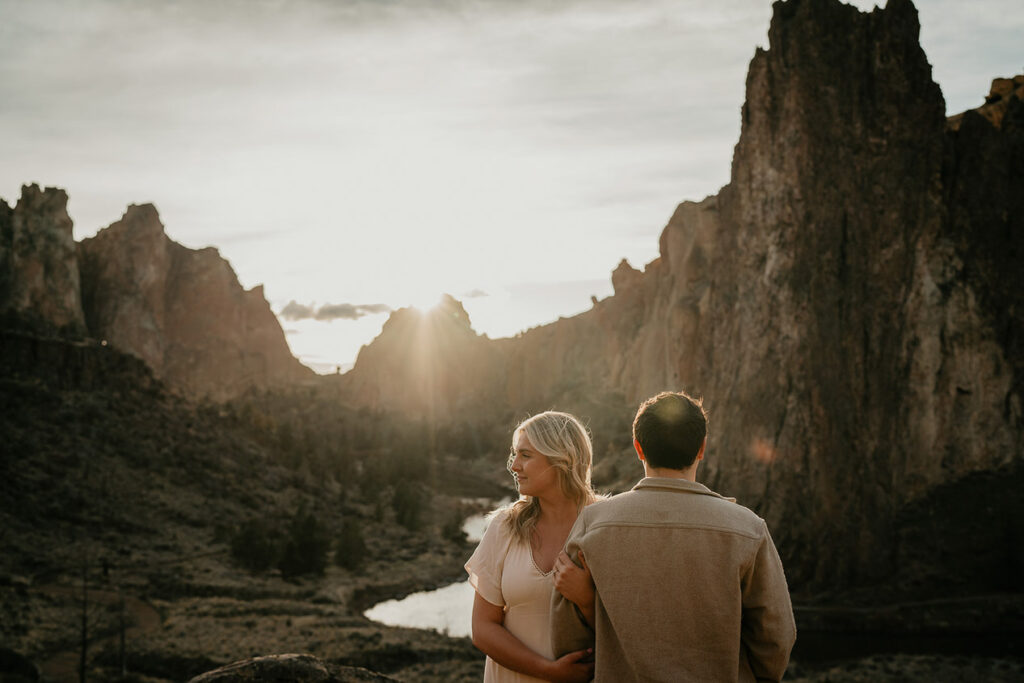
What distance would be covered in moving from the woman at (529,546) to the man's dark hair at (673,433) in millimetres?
720

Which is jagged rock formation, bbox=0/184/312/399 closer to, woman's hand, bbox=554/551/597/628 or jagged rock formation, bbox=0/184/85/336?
jagged rock formation, bbox=0/184/85/336

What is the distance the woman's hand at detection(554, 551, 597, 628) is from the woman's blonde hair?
66 centimetres

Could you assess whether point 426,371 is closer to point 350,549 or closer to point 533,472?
point 350,549

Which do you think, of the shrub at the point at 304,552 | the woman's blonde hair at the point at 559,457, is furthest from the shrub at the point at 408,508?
the woman's blonde hair at the point at 559,457

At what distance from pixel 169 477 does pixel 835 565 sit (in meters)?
34.4

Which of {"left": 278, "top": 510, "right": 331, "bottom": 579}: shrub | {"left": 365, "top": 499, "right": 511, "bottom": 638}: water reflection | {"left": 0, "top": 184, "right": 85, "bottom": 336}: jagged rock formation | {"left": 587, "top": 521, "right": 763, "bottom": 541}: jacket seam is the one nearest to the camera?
A: {"left": 587, "top": 521, "right": 763, "bottom": 541}: jacket seam

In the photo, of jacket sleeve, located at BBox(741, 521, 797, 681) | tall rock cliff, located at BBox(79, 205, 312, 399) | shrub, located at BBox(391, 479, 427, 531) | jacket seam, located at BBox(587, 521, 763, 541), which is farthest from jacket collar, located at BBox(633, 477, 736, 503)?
tall rock cliff, located at BBox(79, 205, 312, 399)

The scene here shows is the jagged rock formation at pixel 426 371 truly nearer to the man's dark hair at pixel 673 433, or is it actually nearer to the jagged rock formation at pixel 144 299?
the jagged rock formation at pixel 144 299

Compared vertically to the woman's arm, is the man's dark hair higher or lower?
higher

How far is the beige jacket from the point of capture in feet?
9.21

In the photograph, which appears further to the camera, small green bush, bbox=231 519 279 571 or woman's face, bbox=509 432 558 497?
small green bush, bbox=231 519 279 571

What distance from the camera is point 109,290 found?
9288cm

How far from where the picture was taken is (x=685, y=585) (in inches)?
111

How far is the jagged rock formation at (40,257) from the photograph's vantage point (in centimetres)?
6844
